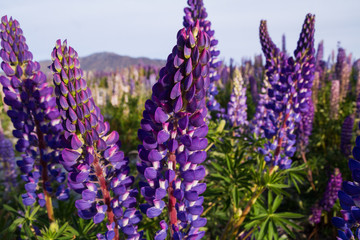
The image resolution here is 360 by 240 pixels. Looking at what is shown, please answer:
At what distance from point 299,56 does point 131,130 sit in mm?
5215

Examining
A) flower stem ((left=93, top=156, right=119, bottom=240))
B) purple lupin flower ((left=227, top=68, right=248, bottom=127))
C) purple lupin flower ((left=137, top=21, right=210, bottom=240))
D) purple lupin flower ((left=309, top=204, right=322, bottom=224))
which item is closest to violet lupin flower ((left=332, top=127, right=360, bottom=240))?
purple lupin flower ((left=137, top=21, right=210, bottom=240))

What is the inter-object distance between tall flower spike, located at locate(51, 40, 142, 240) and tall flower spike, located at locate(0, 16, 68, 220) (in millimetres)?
565

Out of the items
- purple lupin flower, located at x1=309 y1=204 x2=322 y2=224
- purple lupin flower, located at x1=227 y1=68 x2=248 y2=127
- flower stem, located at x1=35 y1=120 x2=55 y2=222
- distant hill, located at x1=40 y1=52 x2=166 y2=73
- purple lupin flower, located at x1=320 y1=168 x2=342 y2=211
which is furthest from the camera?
distant hill, located at x1=40 y1=52 x2=166 y2=73

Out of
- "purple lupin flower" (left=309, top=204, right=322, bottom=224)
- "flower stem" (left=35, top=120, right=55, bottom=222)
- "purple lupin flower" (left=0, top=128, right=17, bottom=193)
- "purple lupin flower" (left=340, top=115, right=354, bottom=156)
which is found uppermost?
"flower stem" (left=35, top=120, right=55, bottom=222)

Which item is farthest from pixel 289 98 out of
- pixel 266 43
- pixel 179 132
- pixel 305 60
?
pixel 179 132

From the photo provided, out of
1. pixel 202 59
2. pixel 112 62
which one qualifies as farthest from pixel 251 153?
pixel 112 62

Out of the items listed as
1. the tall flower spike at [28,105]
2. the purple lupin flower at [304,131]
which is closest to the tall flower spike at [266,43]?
the purple lupin flower at [304,131]

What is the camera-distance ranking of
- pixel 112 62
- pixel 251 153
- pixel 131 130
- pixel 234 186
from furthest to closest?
pixel 112 62 < pixel 131 130 < pixel 251 153 < pixel 234 186

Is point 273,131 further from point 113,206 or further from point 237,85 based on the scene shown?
point 113,206

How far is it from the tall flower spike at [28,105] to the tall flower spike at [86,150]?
57 cm

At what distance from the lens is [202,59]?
4.08 feet

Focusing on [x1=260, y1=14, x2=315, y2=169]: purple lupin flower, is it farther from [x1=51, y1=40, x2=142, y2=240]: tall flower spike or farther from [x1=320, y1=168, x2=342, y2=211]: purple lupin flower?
[x1=51, y1=40, x2=142, y2=240]: tall flower spike

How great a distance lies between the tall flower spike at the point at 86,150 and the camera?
4.42 feet

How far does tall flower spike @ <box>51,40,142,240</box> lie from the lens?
135cm
